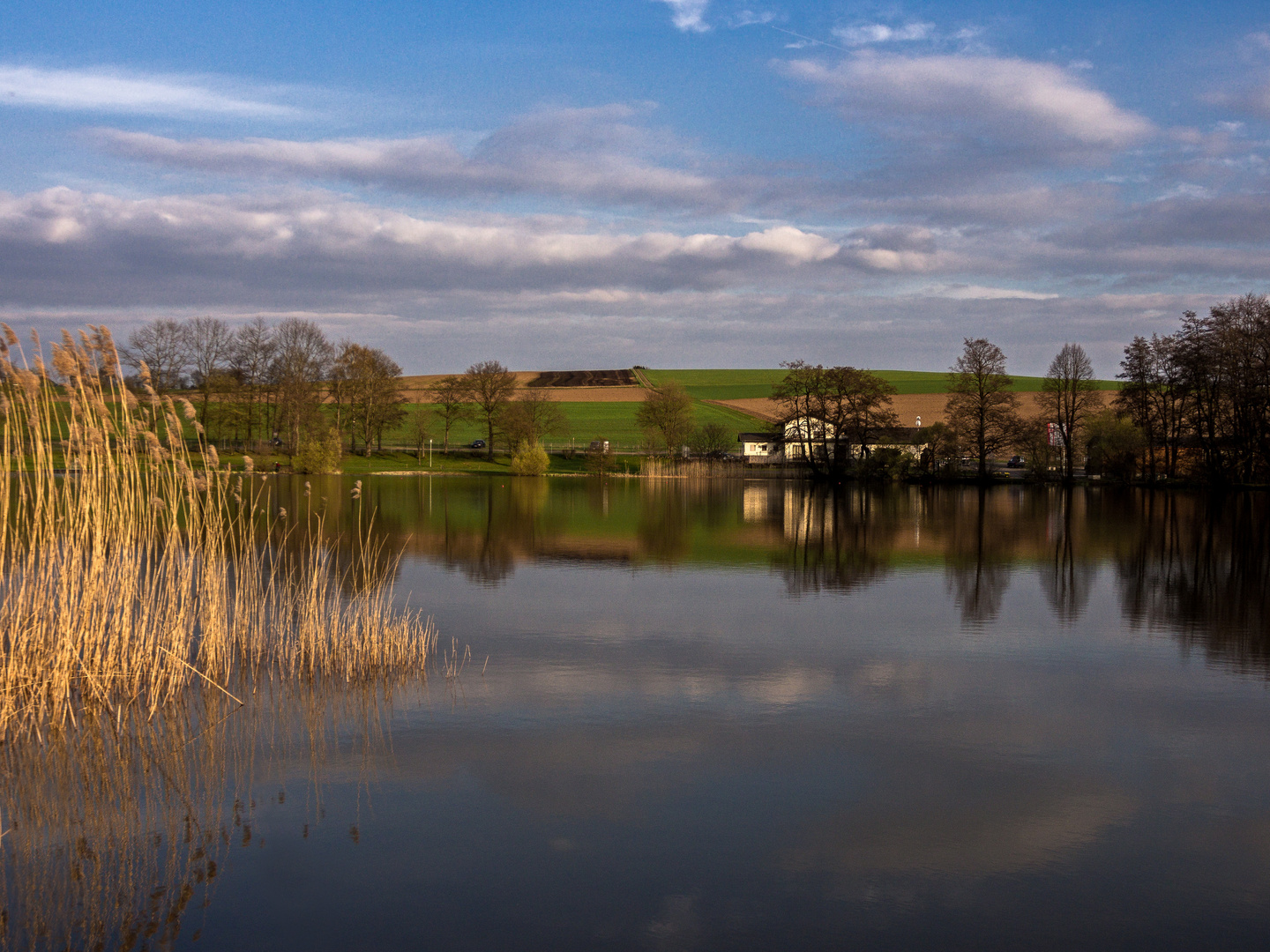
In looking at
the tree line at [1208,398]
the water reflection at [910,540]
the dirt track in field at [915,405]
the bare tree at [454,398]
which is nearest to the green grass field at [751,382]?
the dirt track in field at [915,405]

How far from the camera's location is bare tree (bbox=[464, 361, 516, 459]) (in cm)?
8212

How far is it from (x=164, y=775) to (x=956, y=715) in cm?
671

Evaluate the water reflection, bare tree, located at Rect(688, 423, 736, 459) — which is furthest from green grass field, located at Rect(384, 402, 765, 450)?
the water reflection

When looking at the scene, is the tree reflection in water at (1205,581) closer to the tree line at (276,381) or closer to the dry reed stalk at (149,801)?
the dry reed stalk at (149,801)

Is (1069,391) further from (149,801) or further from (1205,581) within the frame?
(149,801)

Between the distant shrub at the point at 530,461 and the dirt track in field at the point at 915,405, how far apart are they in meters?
32.2

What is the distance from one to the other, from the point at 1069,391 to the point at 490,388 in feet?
139

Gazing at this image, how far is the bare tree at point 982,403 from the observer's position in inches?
2576

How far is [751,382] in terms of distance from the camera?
14125cm

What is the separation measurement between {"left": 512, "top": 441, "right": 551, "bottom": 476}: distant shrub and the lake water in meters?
56.2

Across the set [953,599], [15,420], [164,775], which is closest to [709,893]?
[164,775]

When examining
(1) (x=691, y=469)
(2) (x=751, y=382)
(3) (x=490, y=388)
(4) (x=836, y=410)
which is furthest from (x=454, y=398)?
(2) (x=751, y=382)

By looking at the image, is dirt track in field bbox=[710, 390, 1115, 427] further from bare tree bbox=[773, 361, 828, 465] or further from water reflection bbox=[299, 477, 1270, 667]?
water reflection bbox=[299, 477, 1270, 667]

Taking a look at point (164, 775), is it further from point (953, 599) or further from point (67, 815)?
point (953, 599)
